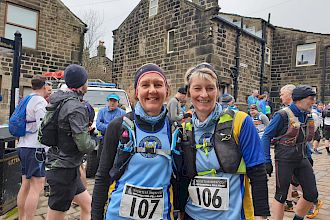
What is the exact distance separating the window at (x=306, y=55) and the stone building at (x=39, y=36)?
13.9 metres

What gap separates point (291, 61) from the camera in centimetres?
1945

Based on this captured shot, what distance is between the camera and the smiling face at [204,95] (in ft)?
7.05

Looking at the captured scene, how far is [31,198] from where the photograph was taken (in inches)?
142

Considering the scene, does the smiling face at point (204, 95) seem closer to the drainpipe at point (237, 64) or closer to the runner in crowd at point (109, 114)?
the runner in crowd at point (109, 114)

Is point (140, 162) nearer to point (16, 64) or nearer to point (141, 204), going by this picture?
point (141, 204)

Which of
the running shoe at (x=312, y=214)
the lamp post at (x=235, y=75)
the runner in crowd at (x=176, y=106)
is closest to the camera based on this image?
the running shoe at (x=312, y=214)

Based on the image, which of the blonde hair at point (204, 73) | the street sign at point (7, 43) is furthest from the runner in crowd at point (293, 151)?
the street sign at point (7, 43)

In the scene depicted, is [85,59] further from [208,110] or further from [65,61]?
[208,110]

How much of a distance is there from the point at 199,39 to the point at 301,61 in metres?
9.36

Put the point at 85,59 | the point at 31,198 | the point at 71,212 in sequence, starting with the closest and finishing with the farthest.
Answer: the point at 31,198
the point at 71,212
the point at 85,59

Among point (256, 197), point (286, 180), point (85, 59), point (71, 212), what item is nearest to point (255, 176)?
A: point (256, 197)

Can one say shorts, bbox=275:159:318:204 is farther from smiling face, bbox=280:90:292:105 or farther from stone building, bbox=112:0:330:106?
stone building, bbox=112:0:330:106

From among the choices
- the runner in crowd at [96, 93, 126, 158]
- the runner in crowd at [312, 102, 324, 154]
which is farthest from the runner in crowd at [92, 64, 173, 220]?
the runner in crowd at [312, 102, 324, 154]

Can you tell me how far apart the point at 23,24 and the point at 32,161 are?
11.3 meters
